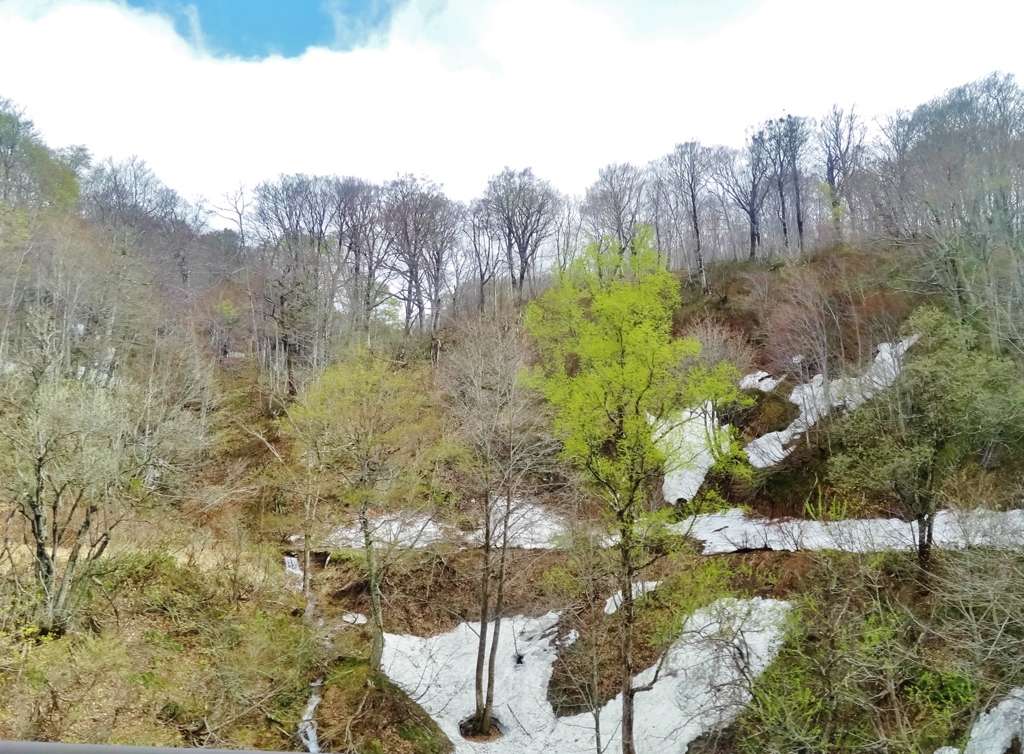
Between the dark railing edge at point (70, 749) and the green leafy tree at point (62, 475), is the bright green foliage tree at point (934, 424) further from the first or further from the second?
the green leafy tree at point (62, 475)

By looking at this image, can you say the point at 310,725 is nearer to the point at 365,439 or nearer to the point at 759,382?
the point at 365,439

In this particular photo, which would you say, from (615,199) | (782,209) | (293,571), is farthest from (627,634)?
(782,209)

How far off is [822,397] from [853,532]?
14.8ft

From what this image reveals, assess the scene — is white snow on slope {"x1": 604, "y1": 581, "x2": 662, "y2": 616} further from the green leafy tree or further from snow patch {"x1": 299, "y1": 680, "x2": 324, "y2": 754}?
the green leafy tree

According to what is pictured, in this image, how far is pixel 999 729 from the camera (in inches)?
214

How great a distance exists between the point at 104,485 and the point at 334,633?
185 inches

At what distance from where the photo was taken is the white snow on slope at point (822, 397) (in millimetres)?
9178

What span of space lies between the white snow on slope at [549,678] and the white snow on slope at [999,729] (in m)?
1.96

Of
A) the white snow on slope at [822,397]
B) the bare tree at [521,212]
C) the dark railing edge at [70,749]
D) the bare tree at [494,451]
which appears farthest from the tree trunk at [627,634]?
the bare tree at [521,212]

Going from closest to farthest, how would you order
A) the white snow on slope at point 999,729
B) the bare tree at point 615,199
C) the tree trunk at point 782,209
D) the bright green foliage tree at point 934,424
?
1. the white snow on slope at point 999,729
2. the bright green foliage tree at point 934,424
3. the tree trunk at point 782,209
4. the bare tree at point 615,199

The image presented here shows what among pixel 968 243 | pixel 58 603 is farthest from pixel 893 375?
pixel 58 603

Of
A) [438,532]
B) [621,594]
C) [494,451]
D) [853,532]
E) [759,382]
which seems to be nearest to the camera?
[853,532]

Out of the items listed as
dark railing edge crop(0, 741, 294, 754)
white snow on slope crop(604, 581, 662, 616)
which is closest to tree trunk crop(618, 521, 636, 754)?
white snow on slope crop(604, 581, 662, 616)

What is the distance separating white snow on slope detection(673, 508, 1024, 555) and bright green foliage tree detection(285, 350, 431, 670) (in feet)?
16.8
